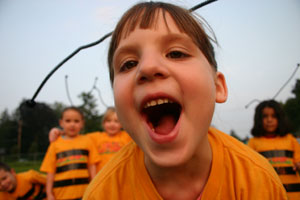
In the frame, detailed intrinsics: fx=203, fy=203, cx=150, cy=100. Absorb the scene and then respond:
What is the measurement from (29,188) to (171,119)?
430 centimetres

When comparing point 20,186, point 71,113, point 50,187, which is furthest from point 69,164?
point 20,186

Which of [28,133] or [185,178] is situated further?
[28,133]

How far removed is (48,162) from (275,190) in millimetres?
3568

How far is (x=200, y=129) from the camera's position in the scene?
1.09m

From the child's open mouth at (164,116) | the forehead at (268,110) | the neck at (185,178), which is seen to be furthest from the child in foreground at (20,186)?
the forehead at (268,110)

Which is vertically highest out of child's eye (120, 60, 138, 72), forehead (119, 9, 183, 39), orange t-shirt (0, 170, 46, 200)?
forehead (119, 9, 183, 39)

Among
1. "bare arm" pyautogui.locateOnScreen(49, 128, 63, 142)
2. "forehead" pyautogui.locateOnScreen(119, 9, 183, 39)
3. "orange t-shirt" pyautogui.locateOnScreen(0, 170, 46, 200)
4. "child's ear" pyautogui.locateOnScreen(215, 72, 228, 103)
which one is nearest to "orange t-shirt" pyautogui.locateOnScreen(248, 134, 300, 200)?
"child's ear" pyautogui.locateOnScreen(215, 72, 228, 103)

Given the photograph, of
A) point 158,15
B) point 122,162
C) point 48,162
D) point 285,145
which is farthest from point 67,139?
point 285,145

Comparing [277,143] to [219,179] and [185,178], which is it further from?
[185,178]

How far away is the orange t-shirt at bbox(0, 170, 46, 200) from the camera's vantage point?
4125 millimetres

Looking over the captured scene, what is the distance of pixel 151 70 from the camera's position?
978 mm

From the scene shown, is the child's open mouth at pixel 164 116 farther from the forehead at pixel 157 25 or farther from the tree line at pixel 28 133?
the tree line at pixel 28 133

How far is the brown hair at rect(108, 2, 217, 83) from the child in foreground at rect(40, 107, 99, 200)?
2.87 m

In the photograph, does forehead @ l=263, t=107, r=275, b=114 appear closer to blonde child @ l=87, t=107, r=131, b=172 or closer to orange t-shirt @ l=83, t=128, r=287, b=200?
orange t-shirt @ l=83, t=128, r=287, b=200
